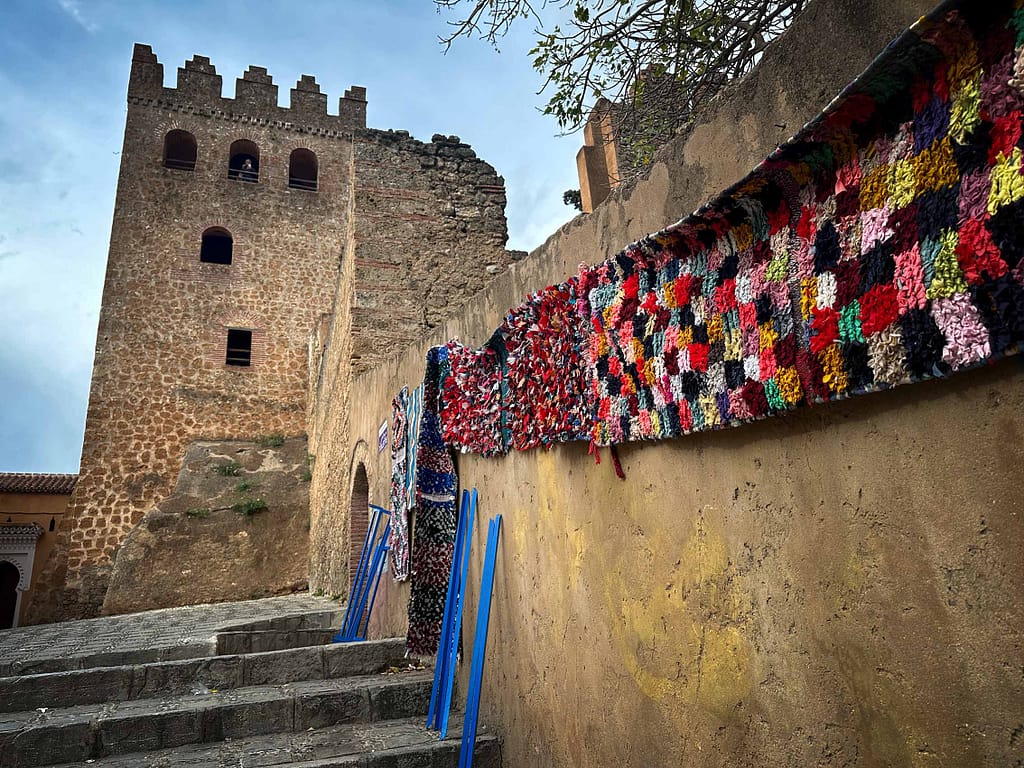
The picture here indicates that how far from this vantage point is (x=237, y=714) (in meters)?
3.59

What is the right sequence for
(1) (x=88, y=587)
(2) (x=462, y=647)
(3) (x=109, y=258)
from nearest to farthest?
(2) (x=462, y=647)
(1) (x=88, y=587)
(3) (x=109, y=258)

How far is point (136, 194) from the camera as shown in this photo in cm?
1605

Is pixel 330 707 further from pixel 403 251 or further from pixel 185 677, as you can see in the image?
pixel 403 251

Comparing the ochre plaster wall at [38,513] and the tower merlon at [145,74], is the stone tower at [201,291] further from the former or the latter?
the ochre plaster wall at [38,513]

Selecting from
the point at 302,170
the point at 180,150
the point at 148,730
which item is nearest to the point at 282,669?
the point at 148,730

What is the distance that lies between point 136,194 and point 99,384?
492cm

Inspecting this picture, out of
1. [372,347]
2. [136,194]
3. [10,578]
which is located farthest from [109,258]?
[372,347]

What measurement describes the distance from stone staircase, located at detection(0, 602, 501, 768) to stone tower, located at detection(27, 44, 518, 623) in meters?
4.53

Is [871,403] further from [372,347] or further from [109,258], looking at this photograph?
[109,258]

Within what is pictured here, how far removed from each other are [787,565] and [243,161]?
790 inches

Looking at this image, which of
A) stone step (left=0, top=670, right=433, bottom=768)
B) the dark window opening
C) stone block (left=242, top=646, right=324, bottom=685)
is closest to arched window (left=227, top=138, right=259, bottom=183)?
the dark window opening

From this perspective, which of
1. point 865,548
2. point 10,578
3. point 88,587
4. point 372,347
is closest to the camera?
point 865,548

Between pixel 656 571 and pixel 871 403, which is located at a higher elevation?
pixel 871 403

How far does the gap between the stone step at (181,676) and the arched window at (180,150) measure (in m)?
15.6
